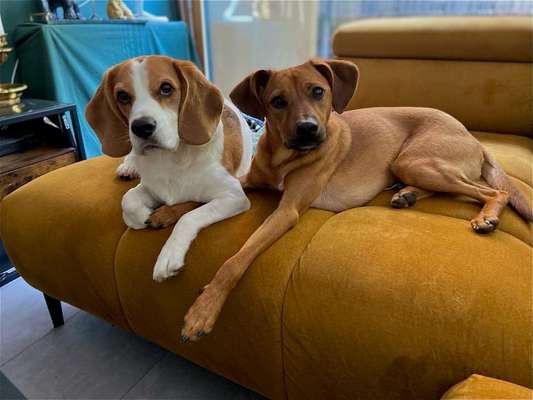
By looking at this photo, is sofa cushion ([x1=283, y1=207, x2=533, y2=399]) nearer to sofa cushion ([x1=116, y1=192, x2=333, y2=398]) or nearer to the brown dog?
sofa cushion ([x1=116, y1=192, x2=333, y2=398])

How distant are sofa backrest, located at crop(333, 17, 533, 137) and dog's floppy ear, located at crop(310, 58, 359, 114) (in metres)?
1.07

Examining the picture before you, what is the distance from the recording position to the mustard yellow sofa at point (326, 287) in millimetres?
844

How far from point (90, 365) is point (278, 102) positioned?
4.00 feet

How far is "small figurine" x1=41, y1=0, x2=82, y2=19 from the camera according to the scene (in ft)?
8.28

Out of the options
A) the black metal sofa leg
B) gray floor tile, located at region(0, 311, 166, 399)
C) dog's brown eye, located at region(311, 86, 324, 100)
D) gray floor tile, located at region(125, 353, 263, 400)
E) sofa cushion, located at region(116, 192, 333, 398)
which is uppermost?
dog's brown eye, located at region(311, 86, 324, 100)

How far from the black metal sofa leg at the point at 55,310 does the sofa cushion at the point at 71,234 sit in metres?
0.13

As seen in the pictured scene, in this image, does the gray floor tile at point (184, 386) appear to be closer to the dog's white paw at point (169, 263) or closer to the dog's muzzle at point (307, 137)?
the dog's white paw at point (169, 263)

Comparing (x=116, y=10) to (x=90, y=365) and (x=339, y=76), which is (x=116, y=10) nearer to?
(x=339, y=76)

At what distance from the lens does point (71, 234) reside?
131cm

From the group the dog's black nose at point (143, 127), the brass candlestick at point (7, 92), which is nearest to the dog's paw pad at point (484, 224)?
the dog's black nose at point (143, 127)

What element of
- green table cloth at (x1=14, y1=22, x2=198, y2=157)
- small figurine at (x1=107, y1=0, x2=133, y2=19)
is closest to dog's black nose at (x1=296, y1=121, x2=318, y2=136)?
green table cloth at (x1=14, y1=22, x2=198, y2=157)

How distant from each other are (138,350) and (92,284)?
406 millimetres

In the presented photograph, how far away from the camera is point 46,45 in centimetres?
234

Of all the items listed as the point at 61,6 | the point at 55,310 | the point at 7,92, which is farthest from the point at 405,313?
the point at 61,6
